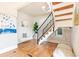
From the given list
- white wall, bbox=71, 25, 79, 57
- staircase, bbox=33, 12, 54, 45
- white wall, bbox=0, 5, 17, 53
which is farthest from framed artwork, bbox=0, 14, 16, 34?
white wall, bbox=71, 25, 79, 57

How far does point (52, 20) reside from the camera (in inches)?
39.9

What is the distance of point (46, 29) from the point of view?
102 centimetres

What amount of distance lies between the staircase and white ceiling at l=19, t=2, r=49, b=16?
0.30 ft

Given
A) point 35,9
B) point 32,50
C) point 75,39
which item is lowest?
point 32,50

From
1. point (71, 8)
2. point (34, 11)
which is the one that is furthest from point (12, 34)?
point (71, 8)

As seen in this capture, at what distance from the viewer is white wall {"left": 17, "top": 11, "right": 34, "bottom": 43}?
3.17ft

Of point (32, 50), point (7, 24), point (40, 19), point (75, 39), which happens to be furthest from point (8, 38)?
point (75, 39)

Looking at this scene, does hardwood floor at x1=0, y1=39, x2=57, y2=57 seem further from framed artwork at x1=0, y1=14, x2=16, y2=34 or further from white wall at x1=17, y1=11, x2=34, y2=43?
framed artwork at x1=0, y1=14, x2=16, y2=34

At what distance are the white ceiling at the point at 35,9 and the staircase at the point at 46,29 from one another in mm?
91

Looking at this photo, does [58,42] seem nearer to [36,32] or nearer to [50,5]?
[36,32]

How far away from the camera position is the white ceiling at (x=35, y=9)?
3.15 feet

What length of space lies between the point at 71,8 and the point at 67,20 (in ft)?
0.45

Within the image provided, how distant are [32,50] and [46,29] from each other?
29 centimetres

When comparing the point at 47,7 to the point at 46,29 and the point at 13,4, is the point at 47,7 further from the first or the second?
the point at 13,4
